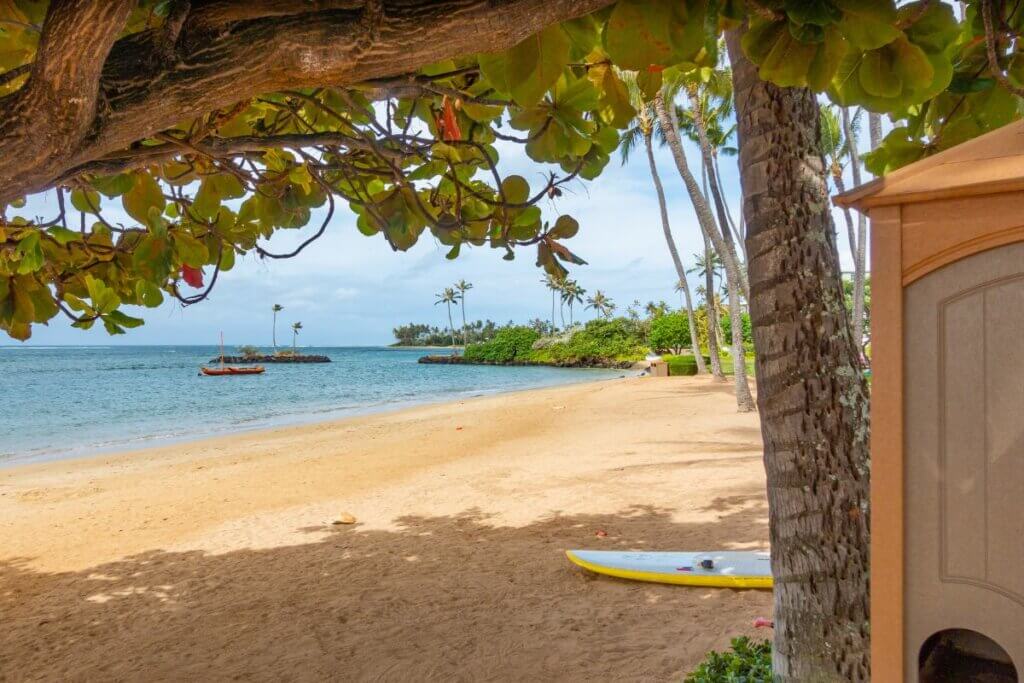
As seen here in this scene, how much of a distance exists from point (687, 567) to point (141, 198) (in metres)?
3.87

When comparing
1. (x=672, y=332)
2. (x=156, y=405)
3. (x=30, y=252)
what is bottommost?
(x=156, y=405)

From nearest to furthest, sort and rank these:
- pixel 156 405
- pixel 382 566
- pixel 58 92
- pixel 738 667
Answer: pixel 58 92, pixel 738 667, pixel 382 566, pixel 156 405

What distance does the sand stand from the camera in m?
3.80

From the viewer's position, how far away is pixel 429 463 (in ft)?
35.0

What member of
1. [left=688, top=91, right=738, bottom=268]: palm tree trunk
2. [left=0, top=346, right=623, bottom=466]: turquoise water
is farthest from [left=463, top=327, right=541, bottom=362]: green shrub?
[left=688, top=91, right=738, bottom=268]: palm tree trunk

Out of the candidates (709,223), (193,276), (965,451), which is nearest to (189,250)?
(193,276)

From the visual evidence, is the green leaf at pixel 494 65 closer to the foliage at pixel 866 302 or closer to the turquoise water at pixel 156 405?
the foliage at pixel 866 302

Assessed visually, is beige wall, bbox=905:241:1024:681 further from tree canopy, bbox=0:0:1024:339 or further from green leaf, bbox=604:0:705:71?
green leaf, bbox=604:0:705:71

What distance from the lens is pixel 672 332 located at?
3900 cm

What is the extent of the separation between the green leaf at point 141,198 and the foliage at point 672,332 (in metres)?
37.6

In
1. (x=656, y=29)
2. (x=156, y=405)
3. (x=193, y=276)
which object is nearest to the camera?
(x=656, y=29)

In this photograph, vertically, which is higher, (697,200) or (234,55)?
(697,200)

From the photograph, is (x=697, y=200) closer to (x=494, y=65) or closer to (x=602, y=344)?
(x=494, y=65)

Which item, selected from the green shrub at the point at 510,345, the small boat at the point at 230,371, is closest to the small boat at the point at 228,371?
the small boat at the point at 230,371
